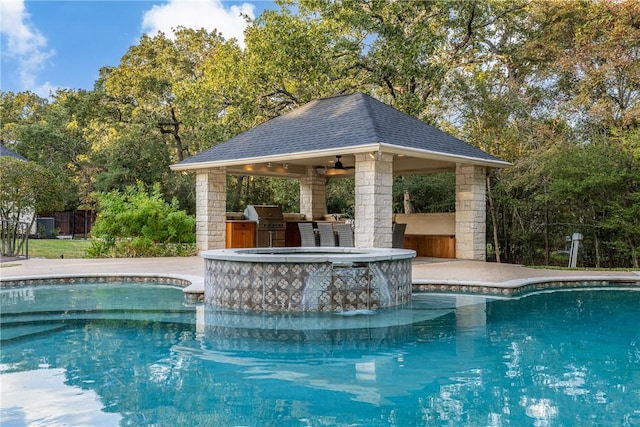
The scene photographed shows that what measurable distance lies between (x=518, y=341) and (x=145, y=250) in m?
11.6

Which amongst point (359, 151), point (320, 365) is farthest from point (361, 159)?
point (320, 365)

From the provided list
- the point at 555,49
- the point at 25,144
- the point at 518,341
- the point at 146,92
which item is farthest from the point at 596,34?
the point at 25,144

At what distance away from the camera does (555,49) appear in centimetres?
1856

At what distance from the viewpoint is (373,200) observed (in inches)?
446

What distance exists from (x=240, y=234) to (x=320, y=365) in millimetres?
10700

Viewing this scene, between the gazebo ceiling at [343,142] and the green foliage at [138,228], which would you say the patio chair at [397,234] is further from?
the green foliage at [138,228]

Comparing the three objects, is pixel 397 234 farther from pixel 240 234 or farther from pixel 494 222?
pixel 240 234

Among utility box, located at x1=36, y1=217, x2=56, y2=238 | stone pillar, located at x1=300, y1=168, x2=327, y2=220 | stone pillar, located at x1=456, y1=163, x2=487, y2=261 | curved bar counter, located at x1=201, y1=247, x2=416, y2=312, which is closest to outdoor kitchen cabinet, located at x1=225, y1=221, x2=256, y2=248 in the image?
stone pillar, located at x1=300, y1=168, x2=327, y2=220

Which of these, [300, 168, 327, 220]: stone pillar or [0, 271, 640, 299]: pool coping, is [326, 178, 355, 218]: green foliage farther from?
[0, 271, 640, 299]: pool coping

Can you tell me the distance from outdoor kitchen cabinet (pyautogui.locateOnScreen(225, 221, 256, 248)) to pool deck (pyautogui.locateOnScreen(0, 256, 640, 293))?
2.13 metres

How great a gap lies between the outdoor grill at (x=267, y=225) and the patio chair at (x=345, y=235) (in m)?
3.54

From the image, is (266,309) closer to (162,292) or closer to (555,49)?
(162,292)

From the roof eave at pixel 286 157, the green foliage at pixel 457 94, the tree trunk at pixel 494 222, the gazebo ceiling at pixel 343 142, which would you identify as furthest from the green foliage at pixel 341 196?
the roof eave at pixel 286 157

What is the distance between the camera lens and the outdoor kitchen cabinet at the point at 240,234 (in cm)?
1532
